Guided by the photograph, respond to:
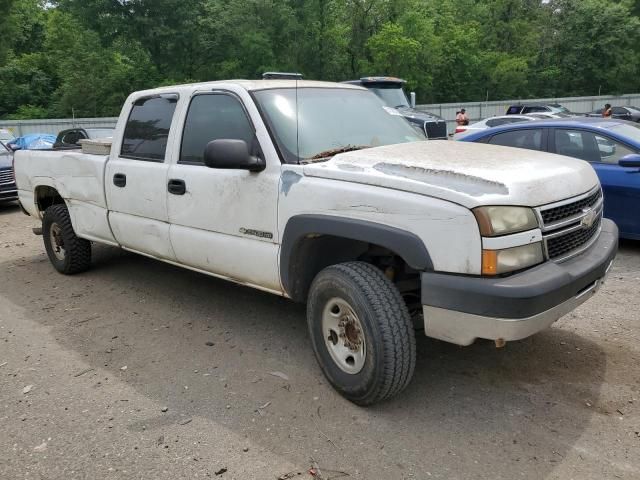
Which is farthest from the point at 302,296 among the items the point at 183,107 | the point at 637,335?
the point at 637,335

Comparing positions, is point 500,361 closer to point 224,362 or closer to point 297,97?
point 224,362

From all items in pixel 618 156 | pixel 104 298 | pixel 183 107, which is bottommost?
pixel 104 298

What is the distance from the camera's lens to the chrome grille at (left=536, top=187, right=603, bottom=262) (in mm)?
2941

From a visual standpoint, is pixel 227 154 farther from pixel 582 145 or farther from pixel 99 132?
pixel 99 132

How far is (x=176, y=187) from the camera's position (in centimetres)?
429

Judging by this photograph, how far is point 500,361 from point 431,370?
0.50m

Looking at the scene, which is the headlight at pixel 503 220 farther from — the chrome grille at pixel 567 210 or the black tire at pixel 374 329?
the black tire at pixel 374 329

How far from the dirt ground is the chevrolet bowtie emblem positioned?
0.99 metres

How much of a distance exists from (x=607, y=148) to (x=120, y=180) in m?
5.23

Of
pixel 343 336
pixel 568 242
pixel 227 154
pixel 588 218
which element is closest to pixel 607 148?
pixel 588 218

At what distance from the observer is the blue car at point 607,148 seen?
237 inches

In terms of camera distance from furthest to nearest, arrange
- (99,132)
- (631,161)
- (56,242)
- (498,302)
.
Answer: (99,132), (56,242), (631,161), (498,302)

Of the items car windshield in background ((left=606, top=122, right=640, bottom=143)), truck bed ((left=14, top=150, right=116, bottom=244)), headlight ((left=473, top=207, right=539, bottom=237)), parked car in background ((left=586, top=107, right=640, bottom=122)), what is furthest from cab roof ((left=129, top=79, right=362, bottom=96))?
parked car in background ((left=586, top=107, right=640, bottom=122))

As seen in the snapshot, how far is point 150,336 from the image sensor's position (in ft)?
14.5
